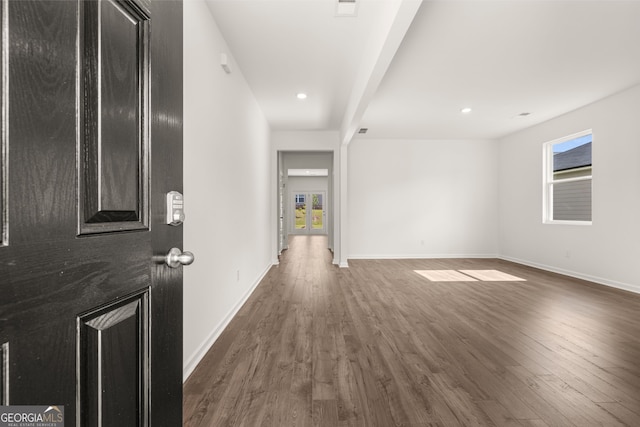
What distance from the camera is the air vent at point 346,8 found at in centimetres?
225

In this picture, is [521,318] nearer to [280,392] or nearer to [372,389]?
[372,389]

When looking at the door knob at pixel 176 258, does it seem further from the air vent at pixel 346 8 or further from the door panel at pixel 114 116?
the air vent at pixel 346 8

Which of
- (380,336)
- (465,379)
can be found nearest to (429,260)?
(380,336)

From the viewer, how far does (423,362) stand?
6.79ft

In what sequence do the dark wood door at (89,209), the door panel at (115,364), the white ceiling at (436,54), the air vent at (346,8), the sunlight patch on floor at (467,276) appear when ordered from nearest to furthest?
the dark wood door at (89,209), the door panel at (115,364), the air vent at (346,8), the white ceiling at (436,54), the sunlight patch on floor at (467,276)

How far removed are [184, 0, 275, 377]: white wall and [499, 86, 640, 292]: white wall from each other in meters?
4.92

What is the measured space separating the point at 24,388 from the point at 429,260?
683cm

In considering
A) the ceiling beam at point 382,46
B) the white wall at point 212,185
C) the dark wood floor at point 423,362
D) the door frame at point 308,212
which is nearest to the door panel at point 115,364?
the dark wood floor at point 423,362

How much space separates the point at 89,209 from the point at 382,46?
2328mm

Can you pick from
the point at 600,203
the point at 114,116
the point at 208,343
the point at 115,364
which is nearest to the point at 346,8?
the point at 114,116

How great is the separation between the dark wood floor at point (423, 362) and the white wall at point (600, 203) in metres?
0.83

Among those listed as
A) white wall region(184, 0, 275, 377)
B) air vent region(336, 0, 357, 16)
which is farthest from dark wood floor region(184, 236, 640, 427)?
air vent region(336, 0, 357, 16)

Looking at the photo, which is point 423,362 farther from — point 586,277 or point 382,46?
point 586,277

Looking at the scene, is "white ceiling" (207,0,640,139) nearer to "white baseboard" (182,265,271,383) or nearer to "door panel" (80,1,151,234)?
"door panel" (80,1,151,234)
